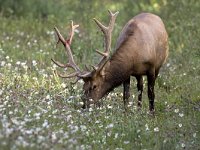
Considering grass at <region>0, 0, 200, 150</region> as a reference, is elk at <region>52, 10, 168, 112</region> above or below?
above

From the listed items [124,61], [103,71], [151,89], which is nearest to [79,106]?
[103,71]

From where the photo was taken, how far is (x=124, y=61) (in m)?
9.06

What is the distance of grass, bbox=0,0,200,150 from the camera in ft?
23.0

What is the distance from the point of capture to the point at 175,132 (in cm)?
792

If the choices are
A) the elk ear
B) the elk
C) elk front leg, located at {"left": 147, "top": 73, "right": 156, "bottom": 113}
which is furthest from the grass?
the elk ear

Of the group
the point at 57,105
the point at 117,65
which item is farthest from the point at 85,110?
the point at 117,65

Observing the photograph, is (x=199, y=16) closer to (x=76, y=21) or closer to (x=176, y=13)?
(x=176, y=13)

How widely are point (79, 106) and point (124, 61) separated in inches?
36.0

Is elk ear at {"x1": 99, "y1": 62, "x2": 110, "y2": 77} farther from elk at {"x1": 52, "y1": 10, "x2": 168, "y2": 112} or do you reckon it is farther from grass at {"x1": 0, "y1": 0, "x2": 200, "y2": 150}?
grass at {"x1": 0, "y1": 0, "x2": 200, "y2": 150}

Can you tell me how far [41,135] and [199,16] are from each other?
7640 mm

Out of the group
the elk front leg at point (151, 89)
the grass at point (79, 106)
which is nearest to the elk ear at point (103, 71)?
the grass at point (79, 106)

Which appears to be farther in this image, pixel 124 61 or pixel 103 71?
pixel 124 61

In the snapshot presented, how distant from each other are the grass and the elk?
246 millimetres

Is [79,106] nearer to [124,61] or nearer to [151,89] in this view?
[124,61]
